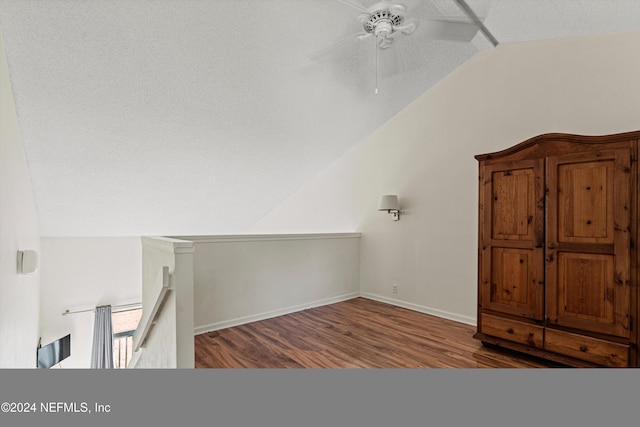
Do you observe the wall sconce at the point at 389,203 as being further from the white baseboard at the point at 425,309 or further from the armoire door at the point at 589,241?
the armoire door at the point at 589,241

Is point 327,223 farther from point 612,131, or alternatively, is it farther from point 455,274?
point 612,131

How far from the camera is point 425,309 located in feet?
12.6

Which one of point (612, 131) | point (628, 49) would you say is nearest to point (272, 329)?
point (612, 131)

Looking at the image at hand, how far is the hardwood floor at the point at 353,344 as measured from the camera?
Result: 8.44ft

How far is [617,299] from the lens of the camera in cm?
217

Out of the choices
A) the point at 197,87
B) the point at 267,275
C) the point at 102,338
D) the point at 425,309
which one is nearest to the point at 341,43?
the point at 197,87

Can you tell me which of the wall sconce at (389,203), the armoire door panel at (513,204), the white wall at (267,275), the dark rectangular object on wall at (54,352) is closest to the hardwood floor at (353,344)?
the white wall at (267,275)

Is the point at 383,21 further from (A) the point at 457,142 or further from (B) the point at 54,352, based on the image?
(B) the point at 54,352

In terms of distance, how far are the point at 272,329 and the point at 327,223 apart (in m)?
2.42

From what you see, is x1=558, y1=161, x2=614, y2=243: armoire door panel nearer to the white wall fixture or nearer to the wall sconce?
the wall sconce

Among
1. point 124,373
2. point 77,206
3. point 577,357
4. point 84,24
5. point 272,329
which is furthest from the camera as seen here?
point 77,206

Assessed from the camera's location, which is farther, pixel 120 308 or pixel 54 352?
pixel 120 308

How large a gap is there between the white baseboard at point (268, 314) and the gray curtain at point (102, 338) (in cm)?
276

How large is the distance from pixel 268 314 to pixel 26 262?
2319 millimetres
